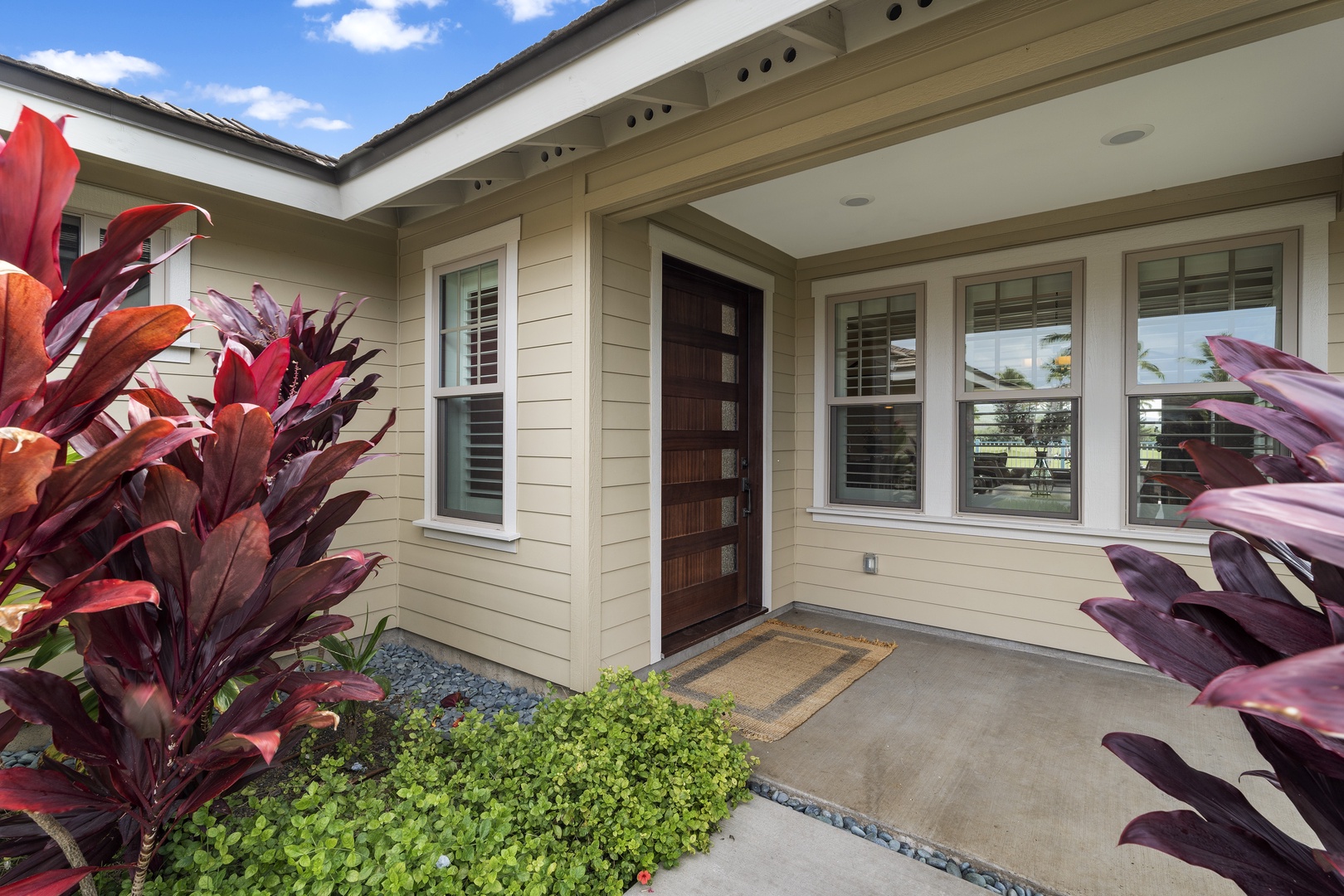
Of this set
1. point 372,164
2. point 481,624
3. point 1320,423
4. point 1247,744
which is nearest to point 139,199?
point 372,164

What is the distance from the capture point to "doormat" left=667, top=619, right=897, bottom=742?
2.88 m

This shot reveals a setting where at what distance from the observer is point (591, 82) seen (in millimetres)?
2330

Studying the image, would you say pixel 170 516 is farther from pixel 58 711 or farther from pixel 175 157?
pixel 175 157

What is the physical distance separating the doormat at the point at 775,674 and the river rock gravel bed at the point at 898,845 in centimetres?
38

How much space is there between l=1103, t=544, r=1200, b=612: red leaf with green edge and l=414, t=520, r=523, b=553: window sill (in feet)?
9.03

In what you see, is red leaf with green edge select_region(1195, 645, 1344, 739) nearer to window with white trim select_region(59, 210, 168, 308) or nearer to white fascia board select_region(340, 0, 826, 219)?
white fascia board select_region(340, 0, 826, 219)

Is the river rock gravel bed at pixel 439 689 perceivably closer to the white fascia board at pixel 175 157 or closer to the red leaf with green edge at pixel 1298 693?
the white fascia board at pixel 175 157

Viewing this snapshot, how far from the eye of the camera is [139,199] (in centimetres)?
297

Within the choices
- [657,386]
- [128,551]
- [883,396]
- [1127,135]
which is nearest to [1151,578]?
[128,551]

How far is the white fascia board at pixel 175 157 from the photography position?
2.54 meters

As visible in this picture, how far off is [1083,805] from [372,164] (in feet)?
13.8

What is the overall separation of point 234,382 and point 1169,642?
5.64 ft

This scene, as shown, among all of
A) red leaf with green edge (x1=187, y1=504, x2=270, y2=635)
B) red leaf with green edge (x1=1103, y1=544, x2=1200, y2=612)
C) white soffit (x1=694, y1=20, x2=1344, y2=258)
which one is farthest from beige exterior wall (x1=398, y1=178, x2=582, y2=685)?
red leaf with green edge (x1=1103, y1=544, x2=1200, y2=612)

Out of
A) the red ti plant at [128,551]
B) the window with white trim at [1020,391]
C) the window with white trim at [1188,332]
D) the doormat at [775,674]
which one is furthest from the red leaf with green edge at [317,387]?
the window with white trim at [1188,332]
